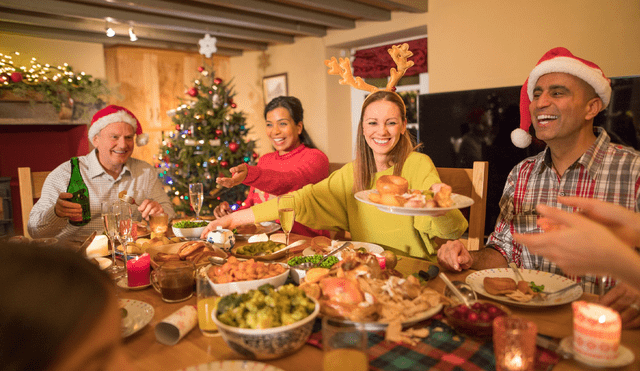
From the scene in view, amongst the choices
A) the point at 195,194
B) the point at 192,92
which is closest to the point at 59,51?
the point at 192,92

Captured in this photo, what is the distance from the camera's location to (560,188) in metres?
1.65

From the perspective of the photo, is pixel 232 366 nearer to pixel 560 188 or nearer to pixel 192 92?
pixel 560 188

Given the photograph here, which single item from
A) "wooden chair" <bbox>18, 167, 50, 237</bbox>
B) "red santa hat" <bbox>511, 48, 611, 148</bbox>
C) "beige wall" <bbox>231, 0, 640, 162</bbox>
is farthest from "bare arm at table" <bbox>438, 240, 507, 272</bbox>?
"beige wall" <bbox>231, 0, 640, 162</bbox>

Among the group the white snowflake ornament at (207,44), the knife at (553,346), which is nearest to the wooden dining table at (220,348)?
the knife at (553,346)

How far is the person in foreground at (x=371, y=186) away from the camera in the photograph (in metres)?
1.76

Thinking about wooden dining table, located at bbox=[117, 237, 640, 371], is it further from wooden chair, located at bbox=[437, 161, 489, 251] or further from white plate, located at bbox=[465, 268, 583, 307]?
wooden chair, located at bbox=[437, 161, 489, 251]

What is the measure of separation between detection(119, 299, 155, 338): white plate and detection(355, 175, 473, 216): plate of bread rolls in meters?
0.73

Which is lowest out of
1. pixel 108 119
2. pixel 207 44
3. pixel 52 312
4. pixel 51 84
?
pixel 52 312

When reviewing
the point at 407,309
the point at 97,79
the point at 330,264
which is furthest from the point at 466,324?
the point at 97,79

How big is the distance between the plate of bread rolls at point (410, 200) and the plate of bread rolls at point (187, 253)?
597 millimetres

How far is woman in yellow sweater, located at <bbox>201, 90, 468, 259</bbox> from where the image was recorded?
176cm

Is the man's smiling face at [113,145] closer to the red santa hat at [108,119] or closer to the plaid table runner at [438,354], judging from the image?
the red santa hat at [108,119]

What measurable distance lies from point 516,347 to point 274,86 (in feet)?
22.0

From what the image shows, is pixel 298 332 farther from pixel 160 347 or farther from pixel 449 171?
pixel 449 171
